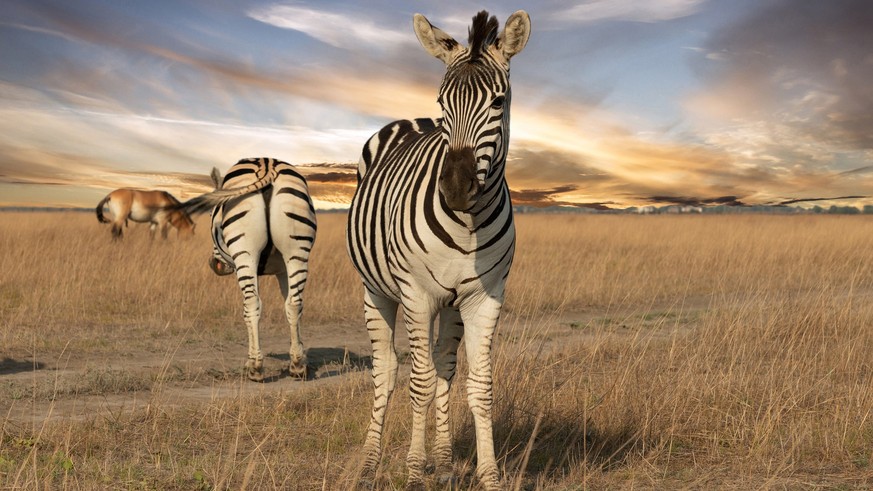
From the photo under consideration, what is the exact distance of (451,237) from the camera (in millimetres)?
3670

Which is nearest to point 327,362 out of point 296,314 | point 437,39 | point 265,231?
point 296,314

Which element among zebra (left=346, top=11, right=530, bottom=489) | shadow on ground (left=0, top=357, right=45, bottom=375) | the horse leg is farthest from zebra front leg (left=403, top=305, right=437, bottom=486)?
the horse leg

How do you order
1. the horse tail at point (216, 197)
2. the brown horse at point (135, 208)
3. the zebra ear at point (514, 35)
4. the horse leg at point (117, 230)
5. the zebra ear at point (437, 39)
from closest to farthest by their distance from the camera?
the zebra ear at point (514, 35)
the zebra ear at point (437, 39)
the horse tail at point (216, 197)
the horse leg at point (117, 230)
the brown horse at point (135, 208)

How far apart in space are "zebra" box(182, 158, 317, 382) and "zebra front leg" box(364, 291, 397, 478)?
10.3 feet

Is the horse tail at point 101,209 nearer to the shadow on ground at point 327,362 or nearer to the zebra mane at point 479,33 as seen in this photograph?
the shadow on ground at point 327,362

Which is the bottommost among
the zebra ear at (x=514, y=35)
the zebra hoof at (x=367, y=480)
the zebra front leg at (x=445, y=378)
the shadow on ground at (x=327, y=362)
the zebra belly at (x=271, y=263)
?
the shadow on ground at (x=327, y=362)

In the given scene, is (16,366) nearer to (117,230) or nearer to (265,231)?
(265,231)

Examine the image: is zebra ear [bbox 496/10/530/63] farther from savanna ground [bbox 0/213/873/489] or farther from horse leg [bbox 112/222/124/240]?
horse leg [bbox 112/222/124/240]

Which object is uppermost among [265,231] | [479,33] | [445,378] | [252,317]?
[479,33]

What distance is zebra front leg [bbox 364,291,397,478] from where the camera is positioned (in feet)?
14.5

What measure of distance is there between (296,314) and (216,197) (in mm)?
1447

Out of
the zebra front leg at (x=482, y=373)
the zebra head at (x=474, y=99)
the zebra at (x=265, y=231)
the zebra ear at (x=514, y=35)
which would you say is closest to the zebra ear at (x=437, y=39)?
the zebra head at (x=474, y=99)

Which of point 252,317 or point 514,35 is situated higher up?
point 514,35

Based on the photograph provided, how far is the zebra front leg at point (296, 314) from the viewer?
25.2ft
